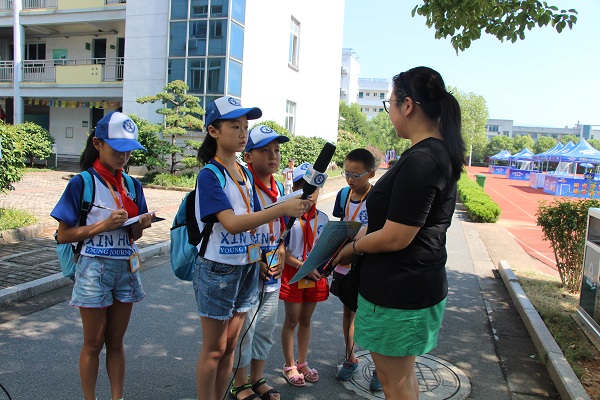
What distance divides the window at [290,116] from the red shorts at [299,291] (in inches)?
910

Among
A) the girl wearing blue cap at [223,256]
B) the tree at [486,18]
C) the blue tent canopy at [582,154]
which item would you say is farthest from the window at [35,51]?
the blue tent canopy at [582,154]

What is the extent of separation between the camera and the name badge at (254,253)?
2.67 metres

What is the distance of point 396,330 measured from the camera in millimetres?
2195

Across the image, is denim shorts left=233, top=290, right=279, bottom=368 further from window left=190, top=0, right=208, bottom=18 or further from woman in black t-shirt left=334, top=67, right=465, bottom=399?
window left=190, top=0, right=208, bottom=18

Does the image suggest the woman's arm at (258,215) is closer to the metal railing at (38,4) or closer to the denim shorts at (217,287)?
the denim shorts at (217,287)

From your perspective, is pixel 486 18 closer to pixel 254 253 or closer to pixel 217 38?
pixel 254 253

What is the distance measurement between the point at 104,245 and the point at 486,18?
18.4 feet

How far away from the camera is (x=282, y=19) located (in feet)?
78.9

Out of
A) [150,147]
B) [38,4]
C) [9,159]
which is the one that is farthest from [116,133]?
[38,4]

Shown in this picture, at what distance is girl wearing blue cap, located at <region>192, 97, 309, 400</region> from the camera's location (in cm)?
253

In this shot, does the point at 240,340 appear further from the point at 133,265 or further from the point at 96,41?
the point at 96,41

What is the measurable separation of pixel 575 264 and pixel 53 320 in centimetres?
657

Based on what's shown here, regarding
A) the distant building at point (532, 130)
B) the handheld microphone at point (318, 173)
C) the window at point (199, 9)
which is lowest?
the handheld microphone at point (318, 173)

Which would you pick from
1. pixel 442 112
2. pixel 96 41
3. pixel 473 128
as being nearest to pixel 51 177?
pixel 96 41
